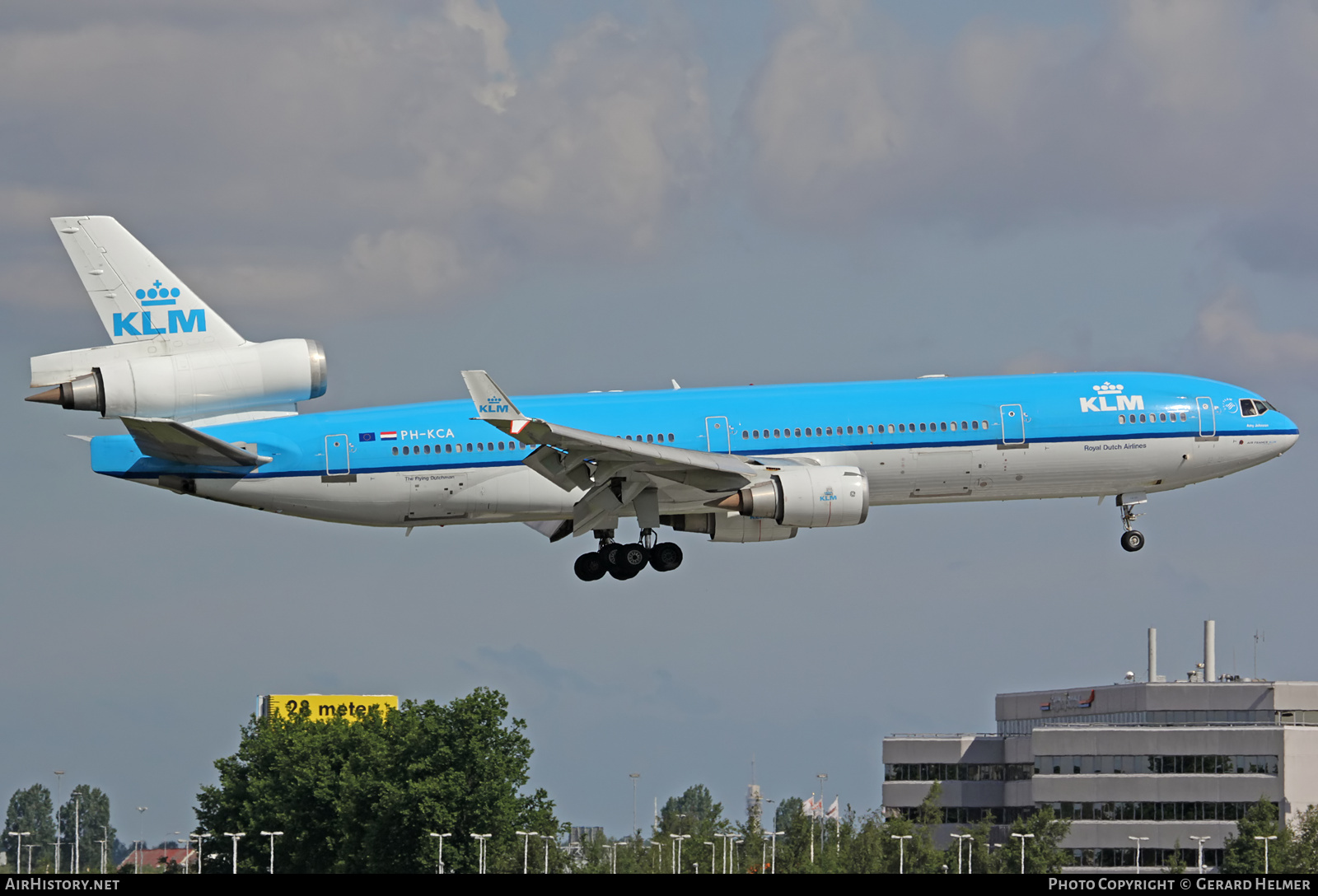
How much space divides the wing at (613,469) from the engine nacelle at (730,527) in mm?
1154

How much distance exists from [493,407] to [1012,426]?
1777cm

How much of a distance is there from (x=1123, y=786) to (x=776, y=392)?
82.4 meters

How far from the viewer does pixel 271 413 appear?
5834 cm

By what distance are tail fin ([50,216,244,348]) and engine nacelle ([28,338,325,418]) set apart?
86 cm

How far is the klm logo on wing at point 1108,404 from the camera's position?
59.7 meters

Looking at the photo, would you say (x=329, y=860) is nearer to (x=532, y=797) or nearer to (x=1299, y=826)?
(x=532, y=797)

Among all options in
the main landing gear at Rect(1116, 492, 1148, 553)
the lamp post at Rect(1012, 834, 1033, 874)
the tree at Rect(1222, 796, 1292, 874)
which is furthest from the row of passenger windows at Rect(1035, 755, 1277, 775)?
the main landing gear at Rect(1116, 492, 1148, 553)

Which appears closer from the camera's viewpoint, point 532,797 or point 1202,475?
point 1202,475

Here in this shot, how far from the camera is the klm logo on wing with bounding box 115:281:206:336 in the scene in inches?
2282

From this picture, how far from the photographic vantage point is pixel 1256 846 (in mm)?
108438

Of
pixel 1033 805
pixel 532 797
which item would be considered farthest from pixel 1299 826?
pixel 532 797

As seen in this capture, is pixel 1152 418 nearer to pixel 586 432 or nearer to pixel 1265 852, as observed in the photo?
pixel 586 432

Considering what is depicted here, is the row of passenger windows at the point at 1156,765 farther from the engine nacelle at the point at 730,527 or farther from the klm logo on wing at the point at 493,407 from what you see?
the klm logo on wing at the point at 493,407

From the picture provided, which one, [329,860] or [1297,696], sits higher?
[1297,696]
